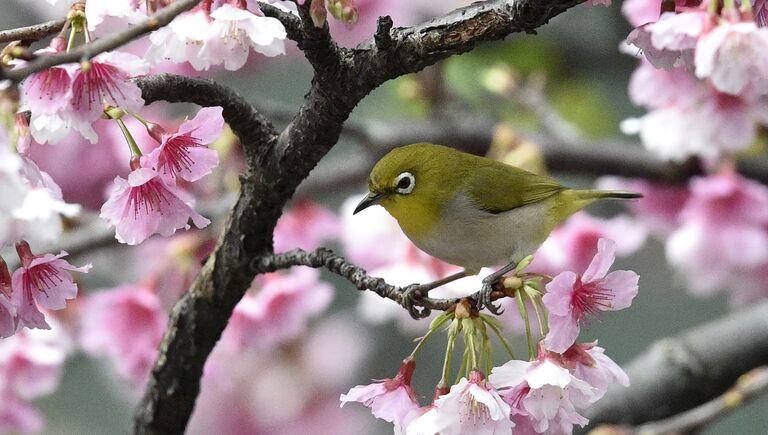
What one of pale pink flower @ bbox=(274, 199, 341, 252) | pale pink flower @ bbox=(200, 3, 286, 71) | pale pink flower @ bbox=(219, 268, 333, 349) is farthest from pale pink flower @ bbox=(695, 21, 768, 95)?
pale pink flower @ bbox=(274, 199, 341, 252)

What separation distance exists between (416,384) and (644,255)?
623 mm

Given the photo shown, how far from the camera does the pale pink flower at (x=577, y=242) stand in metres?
1.07

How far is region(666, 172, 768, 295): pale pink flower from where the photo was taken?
45.3 inches

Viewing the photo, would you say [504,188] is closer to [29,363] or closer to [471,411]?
[471,411]

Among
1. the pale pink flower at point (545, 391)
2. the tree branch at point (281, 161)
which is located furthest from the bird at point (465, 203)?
the pale pink flower at point (545, 391)

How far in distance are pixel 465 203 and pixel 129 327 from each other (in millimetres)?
483

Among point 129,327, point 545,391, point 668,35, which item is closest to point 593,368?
point 545,391

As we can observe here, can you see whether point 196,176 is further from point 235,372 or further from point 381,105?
point 381,105

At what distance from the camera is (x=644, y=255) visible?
211 cm

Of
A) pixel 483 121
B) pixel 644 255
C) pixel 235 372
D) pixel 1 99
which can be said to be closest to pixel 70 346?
pixel 235 372

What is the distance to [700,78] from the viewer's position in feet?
2.39

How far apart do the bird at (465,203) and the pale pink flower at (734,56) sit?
0.23 m

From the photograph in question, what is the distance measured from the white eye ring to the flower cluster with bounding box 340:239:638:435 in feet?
0.91

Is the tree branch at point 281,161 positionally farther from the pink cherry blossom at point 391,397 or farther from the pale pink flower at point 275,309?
Answer: the pale pink flower at point 275,309
